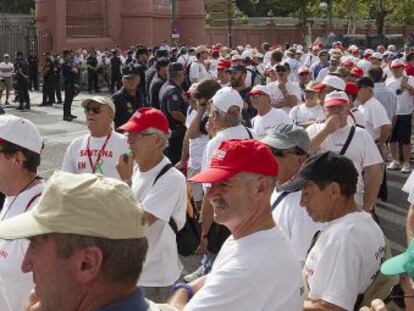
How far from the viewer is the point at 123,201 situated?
2.50 meters

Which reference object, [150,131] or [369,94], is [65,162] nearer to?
[150,131]

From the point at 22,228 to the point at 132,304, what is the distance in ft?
1.40

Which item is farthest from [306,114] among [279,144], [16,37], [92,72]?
[16,37]

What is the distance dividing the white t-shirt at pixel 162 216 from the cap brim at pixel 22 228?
2.53 meters

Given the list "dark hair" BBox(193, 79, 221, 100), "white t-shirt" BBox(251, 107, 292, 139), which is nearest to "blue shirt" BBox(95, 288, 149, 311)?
"dark hair" BBox(193, 79, 221, 100)

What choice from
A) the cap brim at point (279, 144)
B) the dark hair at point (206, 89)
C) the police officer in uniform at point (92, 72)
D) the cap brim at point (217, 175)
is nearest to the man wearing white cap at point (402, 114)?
the dark hair at point (206, 89)

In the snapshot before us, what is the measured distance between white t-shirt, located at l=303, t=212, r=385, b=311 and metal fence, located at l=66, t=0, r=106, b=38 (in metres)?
36.1

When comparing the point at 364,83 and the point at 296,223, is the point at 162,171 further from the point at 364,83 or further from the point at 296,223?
the point at 364,83

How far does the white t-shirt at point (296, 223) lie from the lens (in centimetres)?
468

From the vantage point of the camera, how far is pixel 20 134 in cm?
458

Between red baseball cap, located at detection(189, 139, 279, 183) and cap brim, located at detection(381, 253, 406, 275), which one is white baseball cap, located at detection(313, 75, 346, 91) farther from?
cap brim, located at detection(381, 253, 406, 275)

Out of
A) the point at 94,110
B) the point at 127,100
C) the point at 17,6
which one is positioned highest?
the point at 17,6

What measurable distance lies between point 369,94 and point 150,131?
6.12 m

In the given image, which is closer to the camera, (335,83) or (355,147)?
(355,147)
